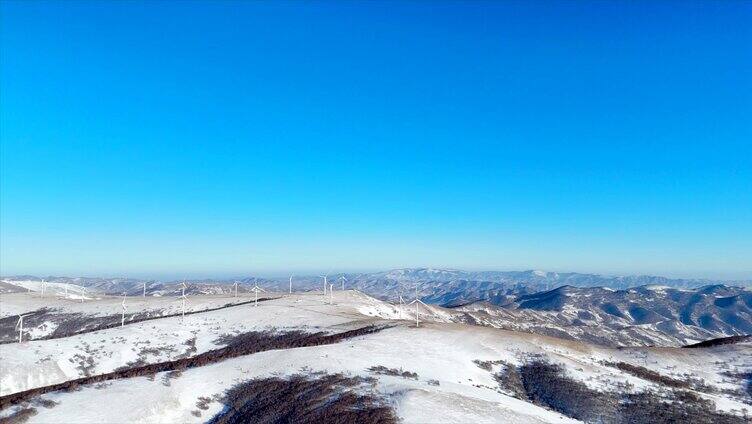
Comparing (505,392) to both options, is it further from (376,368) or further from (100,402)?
(100,402)

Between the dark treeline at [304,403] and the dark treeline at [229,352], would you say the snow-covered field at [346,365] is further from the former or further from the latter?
the dark treeline at [229,352]

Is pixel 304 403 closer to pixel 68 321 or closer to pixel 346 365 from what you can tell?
pixel 346 365

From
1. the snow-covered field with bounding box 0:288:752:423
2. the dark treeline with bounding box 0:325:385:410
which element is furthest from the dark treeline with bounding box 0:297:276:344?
the dark treeline with bounding box 0:325:385:410

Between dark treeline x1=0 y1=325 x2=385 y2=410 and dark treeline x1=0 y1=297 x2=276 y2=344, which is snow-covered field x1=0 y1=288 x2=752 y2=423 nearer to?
dark treeline x1=0 y1=325 x2=385 y2=410

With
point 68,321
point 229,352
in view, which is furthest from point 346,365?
point 68,321

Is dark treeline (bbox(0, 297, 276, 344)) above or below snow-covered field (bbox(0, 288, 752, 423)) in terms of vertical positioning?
below

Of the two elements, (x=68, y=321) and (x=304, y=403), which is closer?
(x=304, y=403)

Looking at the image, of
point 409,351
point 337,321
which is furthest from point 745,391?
point 337,321

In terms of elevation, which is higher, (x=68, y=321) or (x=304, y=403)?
(x=304, y=403)
